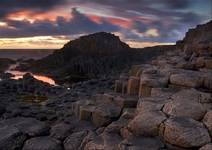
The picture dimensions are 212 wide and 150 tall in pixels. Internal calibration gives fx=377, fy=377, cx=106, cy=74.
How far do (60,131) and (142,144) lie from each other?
4117mm

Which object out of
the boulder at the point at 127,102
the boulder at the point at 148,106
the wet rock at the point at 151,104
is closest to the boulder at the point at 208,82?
the wet rock at the point at 151,104

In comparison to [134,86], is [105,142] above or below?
below

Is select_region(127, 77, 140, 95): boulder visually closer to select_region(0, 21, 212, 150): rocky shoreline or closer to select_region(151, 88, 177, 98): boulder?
select_region(0, 21, 212, 150): rocky shoreline

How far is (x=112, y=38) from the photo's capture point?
97.6 m

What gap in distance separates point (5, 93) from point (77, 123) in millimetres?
18522

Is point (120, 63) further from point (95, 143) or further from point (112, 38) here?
point (95, 143)

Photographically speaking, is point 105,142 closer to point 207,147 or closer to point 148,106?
point 148,106

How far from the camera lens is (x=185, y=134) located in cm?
973

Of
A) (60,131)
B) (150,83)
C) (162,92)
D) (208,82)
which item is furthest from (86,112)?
(208,82)

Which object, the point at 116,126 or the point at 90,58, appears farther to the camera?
the point at 90,58

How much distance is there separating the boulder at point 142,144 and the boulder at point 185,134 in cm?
30

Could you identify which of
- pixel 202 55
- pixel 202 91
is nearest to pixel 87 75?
pixel 202 55

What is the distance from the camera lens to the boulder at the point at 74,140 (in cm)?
1223

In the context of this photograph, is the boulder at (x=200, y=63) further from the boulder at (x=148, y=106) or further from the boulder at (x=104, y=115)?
the boulder at (x=148, y=106)
